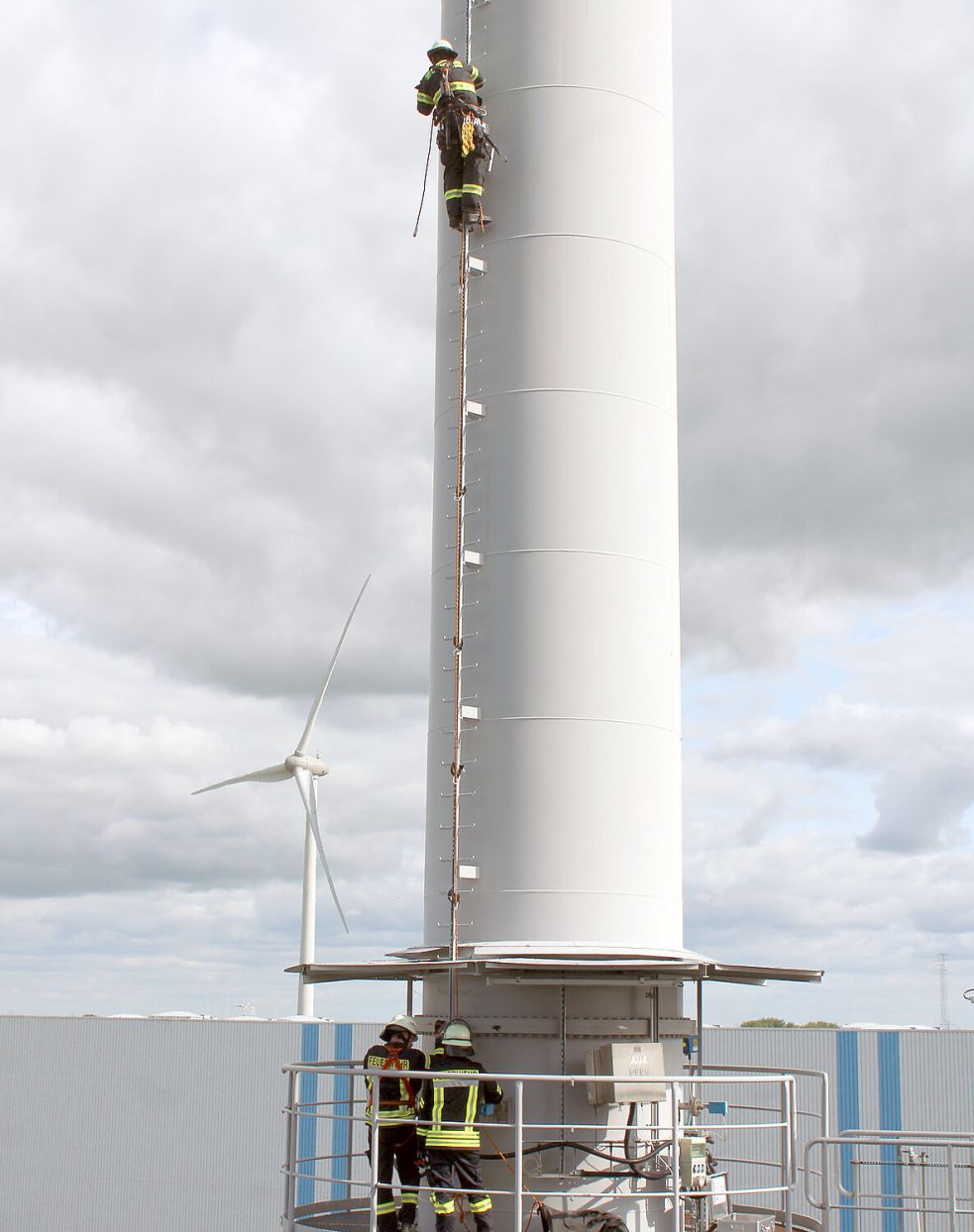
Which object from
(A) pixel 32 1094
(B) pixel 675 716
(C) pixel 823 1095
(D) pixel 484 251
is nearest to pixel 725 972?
(C) pixel 823 1095

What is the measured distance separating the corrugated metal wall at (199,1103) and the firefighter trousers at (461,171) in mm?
27557

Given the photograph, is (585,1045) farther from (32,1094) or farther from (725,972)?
(32,1094)

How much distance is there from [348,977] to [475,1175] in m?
3.29

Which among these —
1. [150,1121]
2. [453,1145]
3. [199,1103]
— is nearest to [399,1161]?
[453,1145]

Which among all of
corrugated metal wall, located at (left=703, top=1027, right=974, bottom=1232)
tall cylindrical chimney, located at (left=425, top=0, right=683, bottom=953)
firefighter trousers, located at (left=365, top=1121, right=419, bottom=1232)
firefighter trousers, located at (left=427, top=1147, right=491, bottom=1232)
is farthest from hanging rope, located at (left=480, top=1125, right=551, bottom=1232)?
corrugated metal wall, located at (left=703, top=1027, right=974, bottom=1232)

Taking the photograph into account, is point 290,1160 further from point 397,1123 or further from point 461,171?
point 461,171

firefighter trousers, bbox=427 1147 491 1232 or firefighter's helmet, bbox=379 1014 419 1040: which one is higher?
firefighter's helmet, bbox=379 1014 419 1040

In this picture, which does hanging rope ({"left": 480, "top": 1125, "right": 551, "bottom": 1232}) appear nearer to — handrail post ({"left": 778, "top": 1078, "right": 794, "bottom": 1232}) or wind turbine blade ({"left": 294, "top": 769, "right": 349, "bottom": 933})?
handrail post ({"left": 778, "top": 1078, "right": 794, "bottom": 1232})

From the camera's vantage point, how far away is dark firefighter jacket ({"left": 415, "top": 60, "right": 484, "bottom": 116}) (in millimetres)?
16812

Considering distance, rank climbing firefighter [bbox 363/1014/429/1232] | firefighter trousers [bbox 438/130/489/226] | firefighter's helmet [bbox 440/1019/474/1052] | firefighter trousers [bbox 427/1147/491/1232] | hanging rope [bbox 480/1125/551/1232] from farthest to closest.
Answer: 1. firefighter trousers [bbox 438/130/489/226]
2. firefighter's helmet [bbox 440/1019/474/1052]
3. climbing firefighter [bbox 363/1014/429/1232]
4. hanging rope [bbox 480/1125/551/1232]
5. firefighter trousers [bbox 427/1147/491/1232]

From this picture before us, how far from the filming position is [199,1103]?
1630 inches

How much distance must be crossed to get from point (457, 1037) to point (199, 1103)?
30369 mm

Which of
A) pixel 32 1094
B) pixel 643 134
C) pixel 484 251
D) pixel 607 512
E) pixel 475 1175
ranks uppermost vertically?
pixel 643 134

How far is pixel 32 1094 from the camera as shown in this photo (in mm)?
43125
